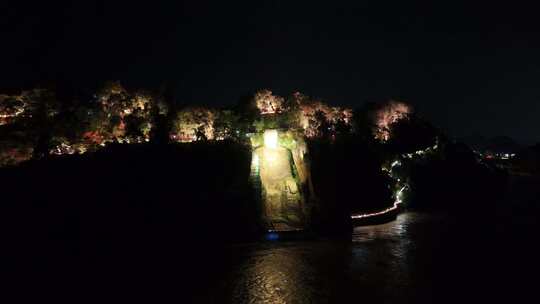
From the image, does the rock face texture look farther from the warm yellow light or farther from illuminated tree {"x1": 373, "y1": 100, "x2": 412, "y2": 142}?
illuminated tree {"x1": 373, "y1": 100, "x2": 412, "y2": 142}

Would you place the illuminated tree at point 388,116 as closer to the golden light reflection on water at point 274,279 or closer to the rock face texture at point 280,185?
the rock face texture at point 280,185

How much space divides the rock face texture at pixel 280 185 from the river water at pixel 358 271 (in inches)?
104

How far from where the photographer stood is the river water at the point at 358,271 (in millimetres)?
12570

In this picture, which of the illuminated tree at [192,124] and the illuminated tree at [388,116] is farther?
the illuminated tree at [388,116]

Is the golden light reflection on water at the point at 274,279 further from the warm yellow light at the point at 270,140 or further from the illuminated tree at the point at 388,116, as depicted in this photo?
the illuminated tree at the point at 388,116

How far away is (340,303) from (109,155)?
18.9 meters

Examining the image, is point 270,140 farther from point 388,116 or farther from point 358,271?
point 388,116

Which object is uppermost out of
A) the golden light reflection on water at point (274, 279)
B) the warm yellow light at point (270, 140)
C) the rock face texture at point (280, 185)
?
the warm yellow light at point (270, 140)

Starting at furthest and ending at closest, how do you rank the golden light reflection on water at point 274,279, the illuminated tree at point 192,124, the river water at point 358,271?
the illuminated tree at point 192,124, the river water at point 358,271, the golden light reflection on water at point 274,279

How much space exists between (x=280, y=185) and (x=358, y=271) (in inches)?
392

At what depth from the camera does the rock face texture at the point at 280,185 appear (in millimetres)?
23156

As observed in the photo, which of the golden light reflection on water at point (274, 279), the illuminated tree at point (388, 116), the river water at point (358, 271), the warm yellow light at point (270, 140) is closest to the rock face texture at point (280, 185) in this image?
the warm yellow light at point (270, 140)

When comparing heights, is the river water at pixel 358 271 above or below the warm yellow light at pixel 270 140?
below

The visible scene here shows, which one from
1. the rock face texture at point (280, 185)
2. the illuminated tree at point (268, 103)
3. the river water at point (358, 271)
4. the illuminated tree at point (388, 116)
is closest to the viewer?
the river water at point (358, 271)
